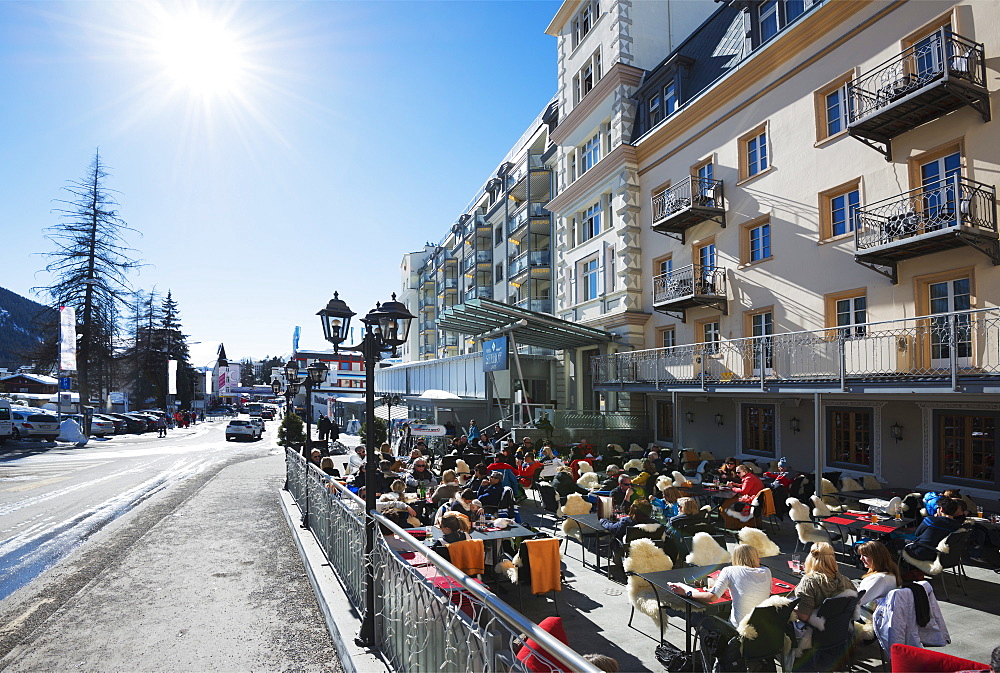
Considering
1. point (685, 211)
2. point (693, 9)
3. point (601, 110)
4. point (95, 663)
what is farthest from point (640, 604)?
point (693, 9)

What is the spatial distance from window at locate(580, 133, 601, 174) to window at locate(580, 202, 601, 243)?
1872mm

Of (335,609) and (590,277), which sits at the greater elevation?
(590,277)

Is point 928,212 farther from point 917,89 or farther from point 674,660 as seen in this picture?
point 674,660

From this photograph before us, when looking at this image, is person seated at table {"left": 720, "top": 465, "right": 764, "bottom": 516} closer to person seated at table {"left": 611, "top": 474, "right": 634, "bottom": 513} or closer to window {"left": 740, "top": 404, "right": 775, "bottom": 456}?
person seated at table {"left": 611, "top": 474, "right": 634, "bottom": 513}

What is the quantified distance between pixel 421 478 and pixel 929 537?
9.91 m

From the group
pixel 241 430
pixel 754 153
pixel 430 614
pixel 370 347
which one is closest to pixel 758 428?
pixel 754 153

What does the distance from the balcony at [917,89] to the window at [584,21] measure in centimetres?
1487

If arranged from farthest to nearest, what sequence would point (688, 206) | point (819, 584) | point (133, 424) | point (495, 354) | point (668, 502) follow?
point (133, 424) < point (495, 354) < point (688, 206) < point (668, 502) < point (819, 584)

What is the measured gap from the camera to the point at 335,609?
6895 mm

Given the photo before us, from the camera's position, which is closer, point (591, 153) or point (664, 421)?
point (664, 421)

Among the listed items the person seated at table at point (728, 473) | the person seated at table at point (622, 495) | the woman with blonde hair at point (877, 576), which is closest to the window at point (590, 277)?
the person seated at table at point (728, 473)

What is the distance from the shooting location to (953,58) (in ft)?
38.7

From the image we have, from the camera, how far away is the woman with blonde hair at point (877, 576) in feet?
17.0

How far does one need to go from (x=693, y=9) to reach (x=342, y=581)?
91.8ft
